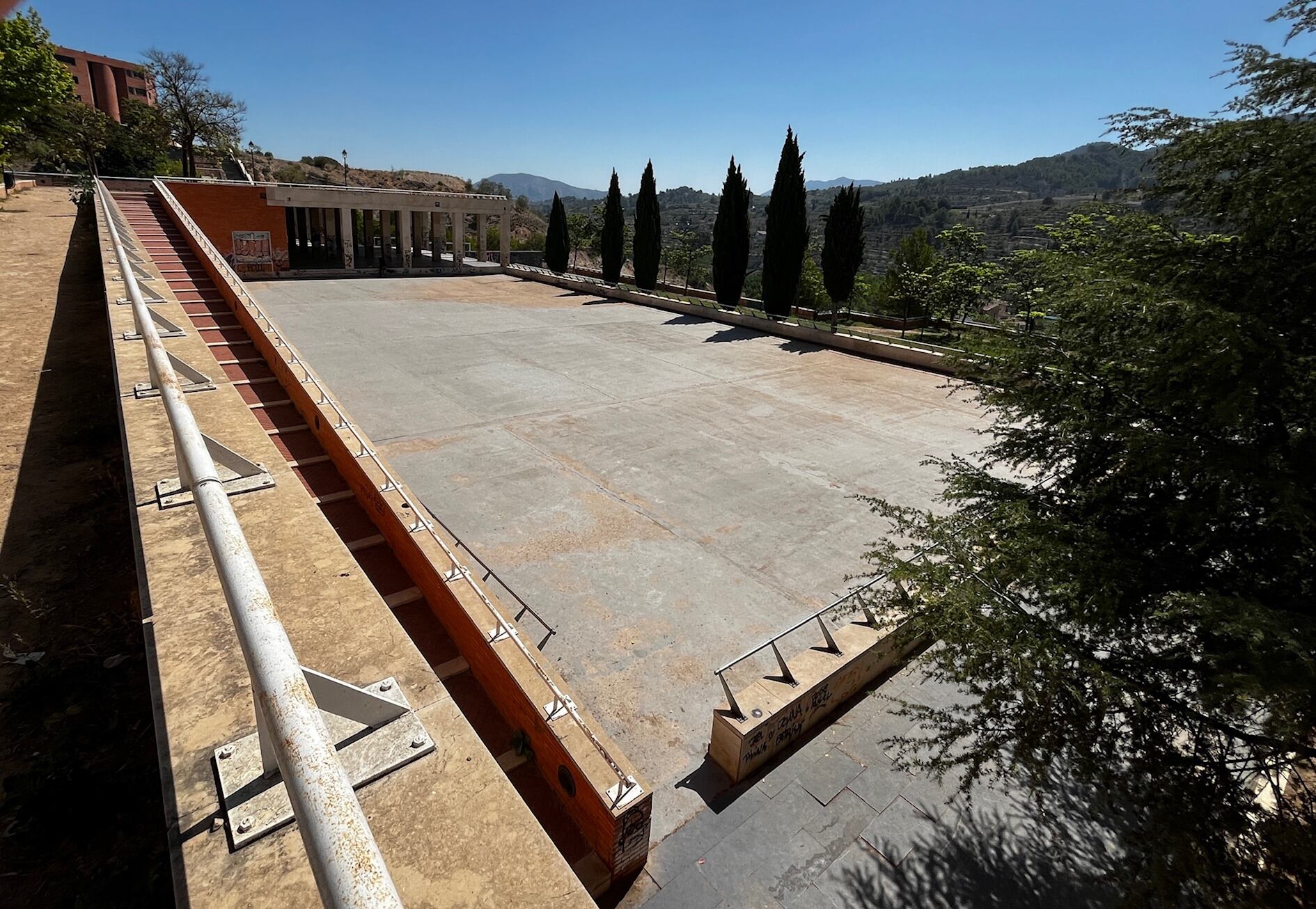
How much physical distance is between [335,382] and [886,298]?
34.0 metres

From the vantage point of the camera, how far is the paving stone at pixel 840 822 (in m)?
5.50

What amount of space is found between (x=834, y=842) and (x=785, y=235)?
2559 cm

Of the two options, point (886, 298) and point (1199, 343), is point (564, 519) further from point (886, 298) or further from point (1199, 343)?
point (886, 298)

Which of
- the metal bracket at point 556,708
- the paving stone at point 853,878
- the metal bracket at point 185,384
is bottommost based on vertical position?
the paving stone at point 853,878

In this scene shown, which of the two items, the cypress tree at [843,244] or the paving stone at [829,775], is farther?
the cypress tree at [843,244]

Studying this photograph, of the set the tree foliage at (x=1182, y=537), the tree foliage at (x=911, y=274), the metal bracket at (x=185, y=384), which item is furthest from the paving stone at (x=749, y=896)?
the tree foliage at (x=911, y=274)

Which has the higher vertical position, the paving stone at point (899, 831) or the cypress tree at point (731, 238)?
the cypress tree at point (731, 238)

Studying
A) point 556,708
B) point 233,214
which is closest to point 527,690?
point 556,708

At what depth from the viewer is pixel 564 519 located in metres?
10.6

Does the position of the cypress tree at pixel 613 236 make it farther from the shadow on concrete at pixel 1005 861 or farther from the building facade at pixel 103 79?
the building facade at pixel 103 79

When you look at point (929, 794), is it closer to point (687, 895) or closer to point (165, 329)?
point (687, 895)

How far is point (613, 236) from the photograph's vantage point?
128 feet

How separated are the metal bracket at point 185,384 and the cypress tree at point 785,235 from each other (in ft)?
76.1

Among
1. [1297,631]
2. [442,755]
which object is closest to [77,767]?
[442,755]
